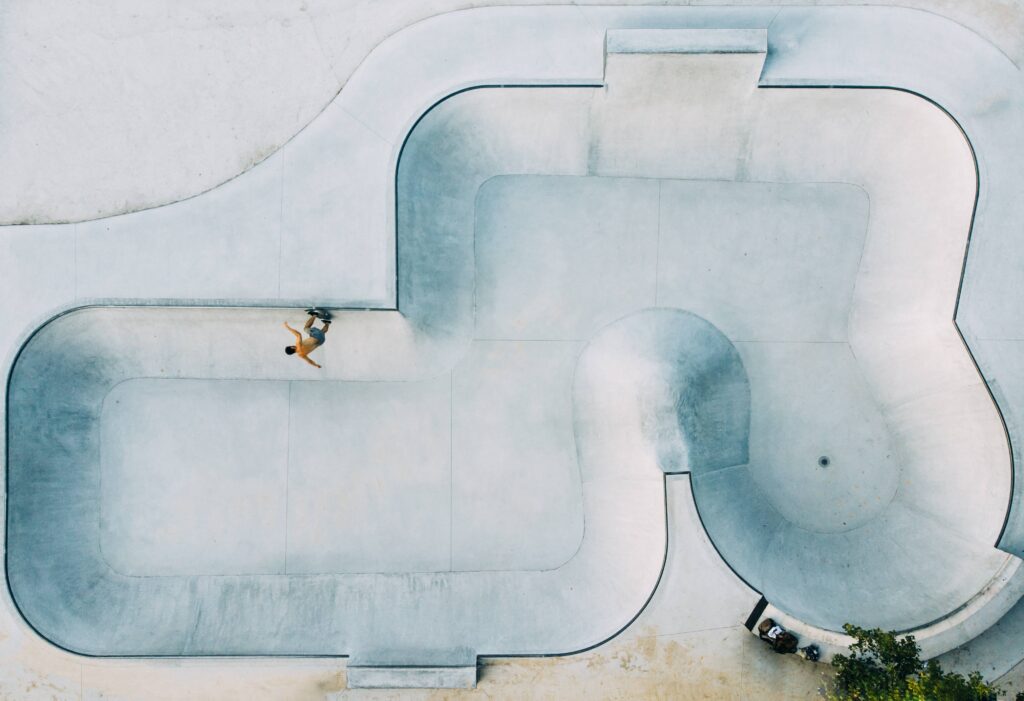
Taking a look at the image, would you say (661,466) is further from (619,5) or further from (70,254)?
(70,254)

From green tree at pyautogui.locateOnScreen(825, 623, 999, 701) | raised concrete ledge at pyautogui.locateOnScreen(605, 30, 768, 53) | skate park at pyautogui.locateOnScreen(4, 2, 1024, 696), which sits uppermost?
raised concrete ledge at pyautogui.locateOnScreen(605, 30, 768, 53)

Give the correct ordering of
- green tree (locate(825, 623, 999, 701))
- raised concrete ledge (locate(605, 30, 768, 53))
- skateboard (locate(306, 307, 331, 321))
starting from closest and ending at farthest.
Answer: green tree (locate(825, 623, 999, 701)), raised concrete ledge (locate(605, 30, 768, 53)), skateboard (locate(306, 307, 331, 321))

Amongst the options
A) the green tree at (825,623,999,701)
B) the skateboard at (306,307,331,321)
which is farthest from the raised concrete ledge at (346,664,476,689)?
the skateboard at (306,307,331,321)

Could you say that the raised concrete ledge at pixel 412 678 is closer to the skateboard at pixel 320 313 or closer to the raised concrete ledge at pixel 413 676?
the raised concrete ledge at pixel 413 676

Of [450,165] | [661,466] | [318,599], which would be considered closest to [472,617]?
[318,599]

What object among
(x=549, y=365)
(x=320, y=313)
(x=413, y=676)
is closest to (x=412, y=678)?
(x=413, y=676)

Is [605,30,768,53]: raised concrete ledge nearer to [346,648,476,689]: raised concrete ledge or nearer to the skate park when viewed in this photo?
the skate park
